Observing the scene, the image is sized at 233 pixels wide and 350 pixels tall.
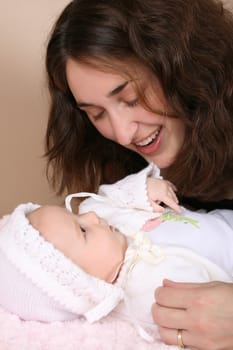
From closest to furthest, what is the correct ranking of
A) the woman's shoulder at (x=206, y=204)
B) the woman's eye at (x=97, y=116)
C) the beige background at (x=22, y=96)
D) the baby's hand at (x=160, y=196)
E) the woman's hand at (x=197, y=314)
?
the woman's hand at (x=197, y=314) → the baby's hand at (x=160, y=196) → the woman's eye at (x=97, y=116) → the woman's shoulder at (x=206, y=204) → the beige background at (x=22, y=96)

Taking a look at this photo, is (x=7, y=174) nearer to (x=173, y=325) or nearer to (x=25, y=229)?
(x=25, y=229)

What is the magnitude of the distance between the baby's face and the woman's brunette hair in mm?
396

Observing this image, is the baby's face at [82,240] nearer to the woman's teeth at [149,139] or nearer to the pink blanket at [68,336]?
the pink blanket at [68,336]

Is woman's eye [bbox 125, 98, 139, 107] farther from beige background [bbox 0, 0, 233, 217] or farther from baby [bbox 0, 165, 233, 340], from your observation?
beige background [bbox 0, 0, 233, 217]

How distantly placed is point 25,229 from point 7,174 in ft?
3.12

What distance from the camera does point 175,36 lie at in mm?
1329

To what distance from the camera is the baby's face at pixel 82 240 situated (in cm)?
112

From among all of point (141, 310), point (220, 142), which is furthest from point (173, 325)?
point (220, 142)

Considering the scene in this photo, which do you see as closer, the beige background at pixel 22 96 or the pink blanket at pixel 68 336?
the pink blanket at pixel 68 336

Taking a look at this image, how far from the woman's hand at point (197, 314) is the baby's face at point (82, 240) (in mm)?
129

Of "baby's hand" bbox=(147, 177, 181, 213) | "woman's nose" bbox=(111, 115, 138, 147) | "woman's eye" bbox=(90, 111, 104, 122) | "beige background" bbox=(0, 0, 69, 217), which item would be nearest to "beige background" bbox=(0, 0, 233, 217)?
"beige background" bbox=(0, 0, 69, 217)

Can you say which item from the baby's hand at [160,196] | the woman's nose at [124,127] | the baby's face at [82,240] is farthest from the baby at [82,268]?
the woman's nose at [124,127]

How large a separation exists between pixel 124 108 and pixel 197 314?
561 millimetres

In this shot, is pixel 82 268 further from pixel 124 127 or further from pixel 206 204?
pixel 206 204
